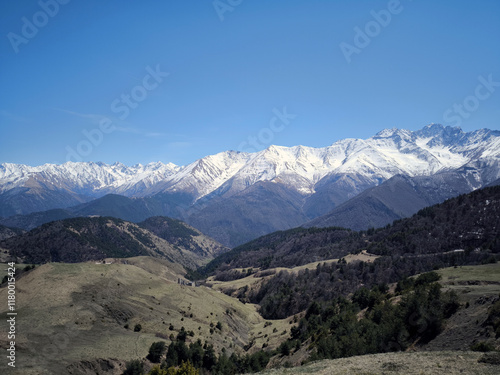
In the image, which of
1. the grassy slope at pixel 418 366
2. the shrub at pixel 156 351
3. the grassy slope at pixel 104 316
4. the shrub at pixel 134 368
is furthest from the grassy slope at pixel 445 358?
the grassy slope at pixel 104 316

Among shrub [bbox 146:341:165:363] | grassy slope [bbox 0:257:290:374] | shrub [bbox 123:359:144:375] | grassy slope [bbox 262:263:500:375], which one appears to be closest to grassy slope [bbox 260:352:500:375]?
grassy slope [bbox 262:263:500:375]

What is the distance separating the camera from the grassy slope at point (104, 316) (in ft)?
242

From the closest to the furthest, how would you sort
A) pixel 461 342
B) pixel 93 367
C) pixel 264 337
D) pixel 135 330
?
1. pixel 461 342
2. pixel 93 367
3. pixel 135 330
4. pixel 264 337

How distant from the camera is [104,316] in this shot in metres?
98.0

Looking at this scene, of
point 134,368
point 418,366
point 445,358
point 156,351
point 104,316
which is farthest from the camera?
point 104,316

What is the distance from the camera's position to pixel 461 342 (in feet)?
160

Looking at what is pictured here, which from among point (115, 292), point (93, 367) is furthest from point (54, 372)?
point (115, 292)

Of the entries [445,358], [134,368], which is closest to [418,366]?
[445,358]

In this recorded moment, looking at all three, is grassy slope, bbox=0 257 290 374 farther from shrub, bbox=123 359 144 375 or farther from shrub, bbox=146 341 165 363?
shrub, bbox=123 359 144 375

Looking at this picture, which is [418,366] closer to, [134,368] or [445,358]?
[445,358]

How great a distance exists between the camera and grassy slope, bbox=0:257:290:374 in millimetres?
73750

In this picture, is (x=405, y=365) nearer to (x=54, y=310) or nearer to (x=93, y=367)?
(x=93, y=367)

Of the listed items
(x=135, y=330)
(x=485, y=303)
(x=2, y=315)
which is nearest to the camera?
(x=485, y=303)

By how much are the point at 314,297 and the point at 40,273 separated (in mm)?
132506
